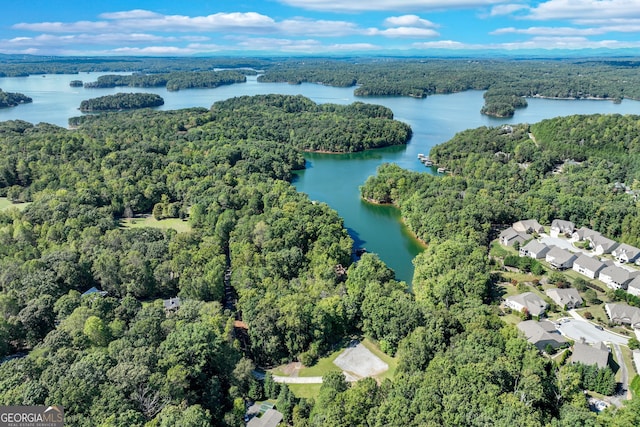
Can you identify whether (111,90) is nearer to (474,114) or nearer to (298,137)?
(298,137)

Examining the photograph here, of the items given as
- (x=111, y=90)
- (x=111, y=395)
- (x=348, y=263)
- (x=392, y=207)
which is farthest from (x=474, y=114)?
(x=111, y=90)

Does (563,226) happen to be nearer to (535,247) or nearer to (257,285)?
(535,247)

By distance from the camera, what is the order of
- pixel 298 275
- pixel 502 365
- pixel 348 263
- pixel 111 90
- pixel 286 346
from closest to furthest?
1. pixel 502 365
2. pixel 286 346
3. pixel 298 275
4. pixel 348 263
5. pixel 111 90

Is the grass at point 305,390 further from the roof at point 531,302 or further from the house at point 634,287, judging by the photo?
the house at point 634,287

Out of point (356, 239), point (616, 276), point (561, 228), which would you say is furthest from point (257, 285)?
point (561, 228)

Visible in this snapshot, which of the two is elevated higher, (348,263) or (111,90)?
(111,90)

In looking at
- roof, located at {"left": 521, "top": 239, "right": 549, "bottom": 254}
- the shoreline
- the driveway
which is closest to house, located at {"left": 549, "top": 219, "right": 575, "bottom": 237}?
roof, located at {"left": 521, "top": 239, "right": 549, "bottom": 254}

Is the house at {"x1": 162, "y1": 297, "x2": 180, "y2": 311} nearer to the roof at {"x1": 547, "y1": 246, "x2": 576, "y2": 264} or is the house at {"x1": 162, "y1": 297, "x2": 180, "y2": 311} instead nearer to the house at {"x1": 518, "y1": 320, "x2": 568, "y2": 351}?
the house at {"x1": 518, "y1": 320, "x2": 568, "y2": 351}
